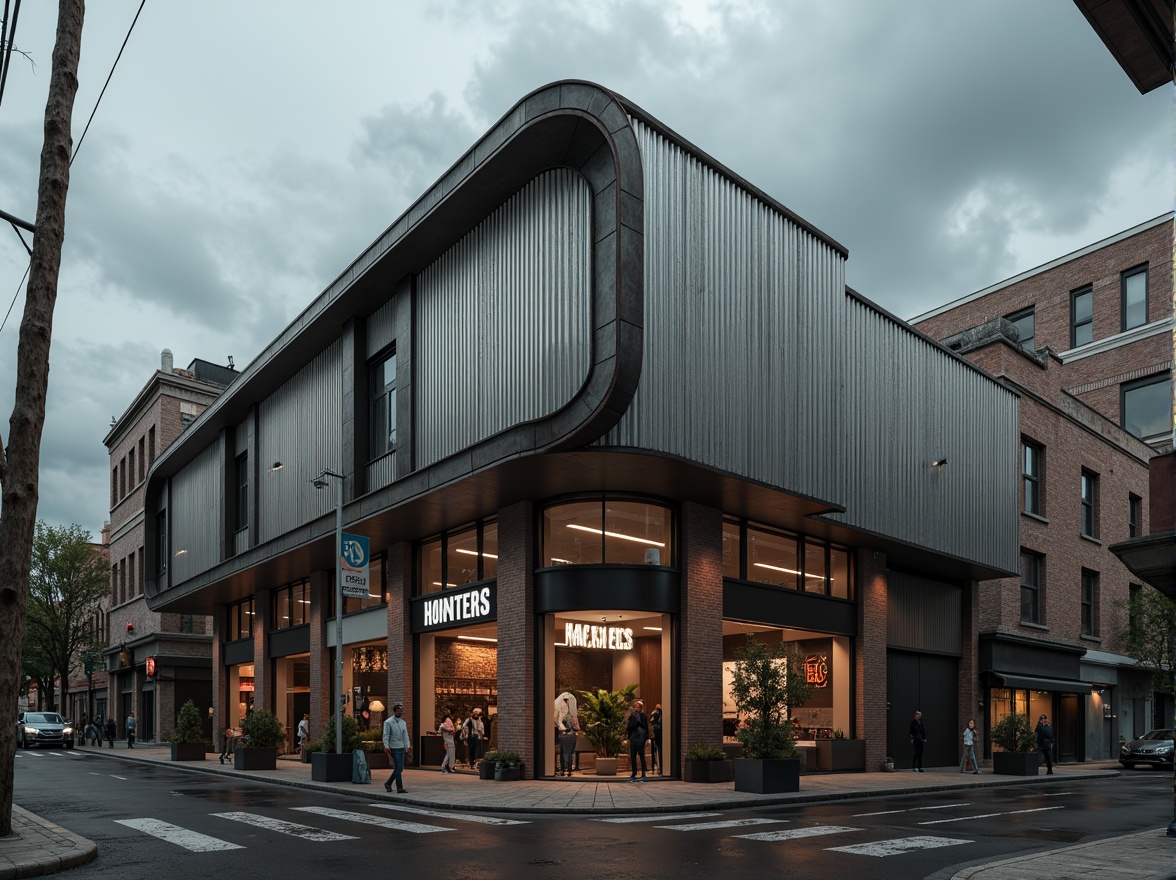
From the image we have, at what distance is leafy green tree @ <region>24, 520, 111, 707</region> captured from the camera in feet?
206

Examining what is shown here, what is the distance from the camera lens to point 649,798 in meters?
19.4

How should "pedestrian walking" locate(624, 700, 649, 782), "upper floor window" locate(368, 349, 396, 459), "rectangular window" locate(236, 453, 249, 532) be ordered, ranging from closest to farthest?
"pedestrian walking" locate(624, 700, 649, 782)
"upper floor window" locate(368, 349, 396, 459)
"rectangular window" locate(236, 453, 249, 532)

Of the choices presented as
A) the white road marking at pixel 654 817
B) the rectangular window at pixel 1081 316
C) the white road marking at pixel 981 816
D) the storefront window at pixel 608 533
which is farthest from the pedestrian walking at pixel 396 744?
the rectangular window at pixel 1081 316

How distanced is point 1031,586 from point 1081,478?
17.7ft

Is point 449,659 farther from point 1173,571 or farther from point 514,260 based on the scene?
point 1173,571

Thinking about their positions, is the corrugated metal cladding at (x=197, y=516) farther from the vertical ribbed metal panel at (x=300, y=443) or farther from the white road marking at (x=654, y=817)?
the white road marking at (x=654, y=817)

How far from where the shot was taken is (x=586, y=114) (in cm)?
2086

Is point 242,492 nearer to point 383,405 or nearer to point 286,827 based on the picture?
point 383,405

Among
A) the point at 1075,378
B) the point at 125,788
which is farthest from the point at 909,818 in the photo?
the point at 1075,378

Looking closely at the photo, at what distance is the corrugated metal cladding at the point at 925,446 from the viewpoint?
27766 millimetres

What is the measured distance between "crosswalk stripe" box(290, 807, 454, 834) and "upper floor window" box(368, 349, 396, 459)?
12295mm

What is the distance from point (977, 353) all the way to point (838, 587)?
12086 mm

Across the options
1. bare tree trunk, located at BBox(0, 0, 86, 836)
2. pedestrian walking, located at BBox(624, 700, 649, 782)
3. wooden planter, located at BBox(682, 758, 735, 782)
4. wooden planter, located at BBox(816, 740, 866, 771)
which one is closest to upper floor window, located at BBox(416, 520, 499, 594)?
pedestrian walking, located at BBox(624, 700, 649, 782)

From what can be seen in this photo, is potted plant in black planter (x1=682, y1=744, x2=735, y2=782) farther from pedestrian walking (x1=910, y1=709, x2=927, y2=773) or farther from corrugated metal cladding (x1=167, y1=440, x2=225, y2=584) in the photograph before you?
corrugated metal cladding (x1=167, y1=440, x2=225, y2=584)
